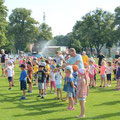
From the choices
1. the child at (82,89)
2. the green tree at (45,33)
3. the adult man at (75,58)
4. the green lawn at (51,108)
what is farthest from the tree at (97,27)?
the child at (82,89)

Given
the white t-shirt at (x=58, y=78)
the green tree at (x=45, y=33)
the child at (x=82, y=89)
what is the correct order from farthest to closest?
the green tree at (x=45, y=33)
the white t-shirt at (x=58, y=78)
the child at (x=82, y=89)

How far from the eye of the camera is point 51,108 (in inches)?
339

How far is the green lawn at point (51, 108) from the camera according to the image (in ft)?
24.5

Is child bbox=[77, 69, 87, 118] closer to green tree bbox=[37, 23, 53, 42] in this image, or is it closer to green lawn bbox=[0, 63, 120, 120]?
green lawn bbox=[0, 63, 120, 120]

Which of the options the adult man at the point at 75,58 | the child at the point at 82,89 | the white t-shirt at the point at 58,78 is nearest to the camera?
the child at the point at 82,89

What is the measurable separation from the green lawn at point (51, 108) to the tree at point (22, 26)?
69961mm

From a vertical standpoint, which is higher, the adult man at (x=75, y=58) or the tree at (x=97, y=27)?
the tree at (x=97, y=27)

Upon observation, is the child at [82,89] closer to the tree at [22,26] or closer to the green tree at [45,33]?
the tree at [22,26]

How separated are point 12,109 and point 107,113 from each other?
11.0ft

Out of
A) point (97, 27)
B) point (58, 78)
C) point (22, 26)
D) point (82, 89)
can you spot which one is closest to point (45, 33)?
point (22, 26)

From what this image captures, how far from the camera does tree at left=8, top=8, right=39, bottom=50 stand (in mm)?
79500

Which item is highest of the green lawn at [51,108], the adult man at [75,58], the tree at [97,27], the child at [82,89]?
the tree at [97,27]

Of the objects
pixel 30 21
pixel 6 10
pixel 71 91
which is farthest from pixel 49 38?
pixel 71 91

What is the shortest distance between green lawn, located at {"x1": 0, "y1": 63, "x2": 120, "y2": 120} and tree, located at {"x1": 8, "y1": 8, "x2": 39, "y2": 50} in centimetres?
6996
